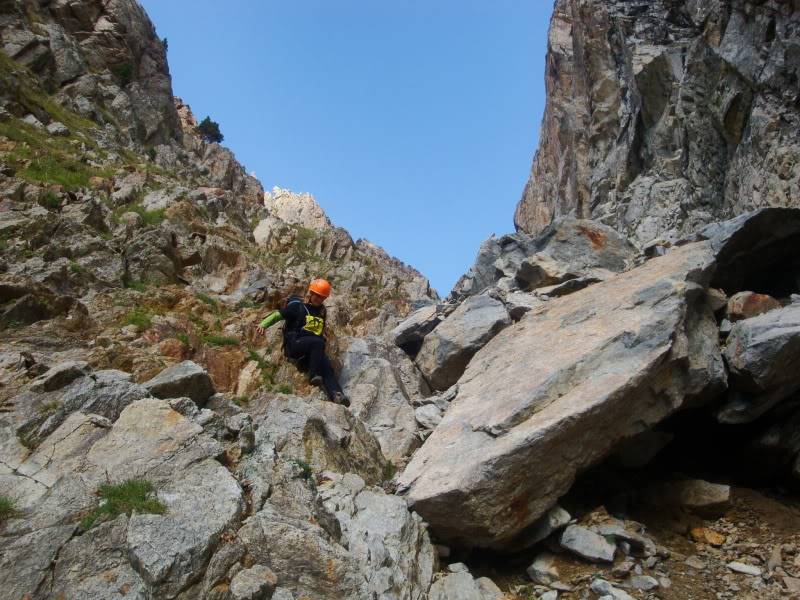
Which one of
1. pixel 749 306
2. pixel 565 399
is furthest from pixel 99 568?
pixel 749 306

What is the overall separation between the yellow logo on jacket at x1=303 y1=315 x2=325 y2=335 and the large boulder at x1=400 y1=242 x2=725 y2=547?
3.50m

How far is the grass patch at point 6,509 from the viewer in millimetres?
5443

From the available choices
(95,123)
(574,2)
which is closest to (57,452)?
(95,123)

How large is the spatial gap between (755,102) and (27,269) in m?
20.3

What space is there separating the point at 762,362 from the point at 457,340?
21.5 ft

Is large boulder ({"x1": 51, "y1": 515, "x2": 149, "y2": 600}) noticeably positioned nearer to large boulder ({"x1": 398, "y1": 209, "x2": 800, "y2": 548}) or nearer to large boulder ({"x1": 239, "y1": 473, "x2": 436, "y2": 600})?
large boulder ({"x1": 239, "y1": 473, "x2": 436, "y2": 600})

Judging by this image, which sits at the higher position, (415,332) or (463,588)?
(415,332)

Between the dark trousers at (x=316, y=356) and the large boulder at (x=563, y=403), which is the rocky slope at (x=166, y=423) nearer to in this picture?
the dark trousers at (x=316, y=356)

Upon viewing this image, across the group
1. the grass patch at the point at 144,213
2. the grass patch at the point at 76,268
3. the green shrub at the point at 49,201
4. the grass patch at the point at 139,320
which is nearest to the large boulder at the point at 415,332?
the grass patch at the point at 139,320

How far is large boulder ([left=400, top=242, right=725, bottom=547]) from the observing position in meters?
7.51

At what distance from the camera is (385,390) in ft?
39.9

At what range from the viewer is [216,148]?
6297 cm

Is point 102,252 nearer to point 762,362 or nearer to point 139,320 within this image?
point 139,320

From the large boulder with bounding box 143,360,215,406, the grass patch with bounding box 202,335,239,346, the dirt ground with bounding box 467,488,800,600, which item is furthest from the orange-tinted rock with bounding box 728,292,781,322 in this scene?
the grass patch with bounding box 202,335,239,346
